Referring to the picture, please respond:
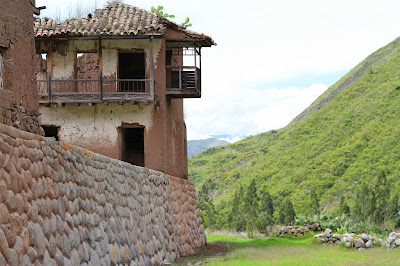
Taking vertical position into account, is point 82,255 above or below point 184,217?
above

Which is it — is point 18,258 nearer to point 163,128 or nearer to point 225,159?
point 163,128

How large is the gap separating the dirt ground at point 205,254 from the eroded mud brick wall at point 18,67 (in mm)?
6339

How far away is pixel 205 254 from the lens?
64.4ft

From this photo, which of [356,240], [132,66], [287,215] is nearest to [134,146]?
[132,66]

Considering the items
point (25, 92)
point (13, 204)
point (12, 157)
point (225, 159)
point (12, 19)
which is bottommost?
point (225, 159)

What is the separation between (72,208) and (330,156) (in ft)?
157

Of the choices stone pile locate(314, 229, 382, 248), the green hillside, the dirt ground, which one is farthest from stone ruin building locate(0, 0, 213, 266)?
the green hillside

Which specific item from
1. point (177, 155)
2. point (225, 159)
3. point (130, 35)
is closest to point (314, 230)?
point (177, 155)

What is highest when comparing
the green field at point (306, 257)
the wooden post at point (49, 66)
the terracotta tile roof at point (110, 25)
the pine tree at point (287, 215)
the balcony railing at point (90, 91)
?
the terracotta tile roof at point (110, 25)

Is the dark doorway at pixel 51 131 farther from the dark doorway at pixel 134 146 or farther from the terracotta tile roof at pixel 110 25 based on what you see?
the terracotta tile roof at pixel 110 25

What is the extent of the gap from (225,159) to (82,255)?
62.0 metres

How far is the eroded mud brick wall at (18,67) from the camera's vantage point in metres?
11.2

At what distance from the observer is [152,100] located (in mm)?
22500

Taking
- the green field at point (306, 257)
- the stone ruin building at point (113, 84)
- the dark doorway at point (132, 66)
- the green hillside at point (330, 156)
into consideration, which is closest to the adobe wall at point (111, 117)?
the stone ruin building at point (113, 84)
